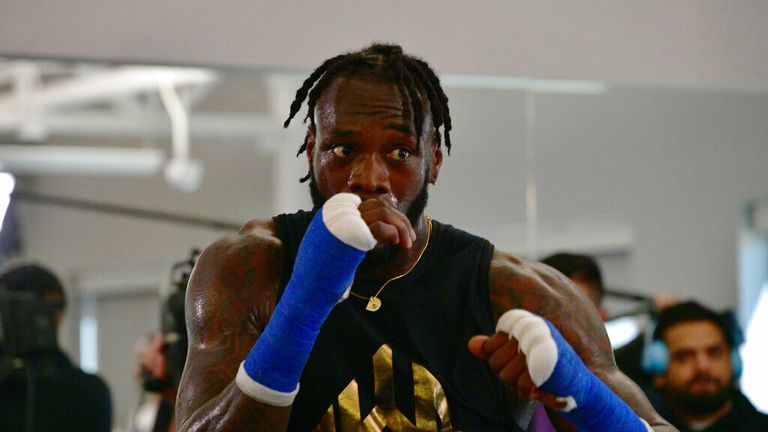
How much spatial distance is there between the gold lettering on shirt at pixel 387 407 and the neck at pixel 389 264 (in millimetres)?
117

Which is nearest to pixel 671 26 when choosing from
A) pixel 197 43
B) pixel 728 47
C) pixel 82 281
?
pixel 728 47

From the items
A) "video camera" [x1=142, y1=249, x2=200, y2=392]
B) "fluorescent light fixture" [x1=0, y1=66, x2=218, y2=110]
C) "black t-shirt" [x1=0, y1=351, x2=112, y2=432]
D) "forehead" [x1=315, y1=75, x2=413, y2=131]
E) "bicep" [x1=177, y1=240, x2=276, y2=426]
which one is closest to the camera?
"bicep" [x1=177, y1=240, x2=276, y2=426]

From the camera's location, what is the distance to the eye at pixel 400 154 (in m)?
1.68

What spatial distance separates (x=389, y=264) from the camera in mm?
1766

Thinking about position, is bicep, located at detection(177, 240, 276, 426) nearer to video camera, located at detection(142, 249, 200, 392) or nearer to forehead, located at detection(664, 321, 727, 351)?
video camera, located at detection(142, 249, 200, 392)

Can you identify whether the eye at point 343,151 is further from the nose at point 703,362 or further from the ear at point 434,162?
the nose at point 703,362

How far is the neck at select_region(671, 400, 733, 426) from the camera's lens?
10.5ft

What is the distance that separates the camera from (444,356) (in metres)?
1.71

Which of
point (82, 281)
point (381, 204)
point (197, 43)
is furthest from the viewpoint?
point (82, 281)

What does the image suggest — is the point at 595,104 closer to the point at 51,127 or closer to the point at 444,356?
the point at 51,127

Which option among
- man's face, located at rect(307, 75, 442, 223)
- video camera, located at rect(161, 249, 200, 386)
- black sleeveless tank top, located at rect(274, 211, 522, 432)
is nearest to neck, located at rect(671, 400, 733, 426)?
video camera, located at rect(161, 249, 200, 386)

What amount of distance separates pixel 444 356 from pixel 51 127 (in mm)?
2084

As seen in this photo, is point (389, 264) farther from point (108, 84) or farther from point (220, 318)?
point (108, 84)

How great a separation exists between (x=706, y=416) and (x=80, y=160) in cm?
189
